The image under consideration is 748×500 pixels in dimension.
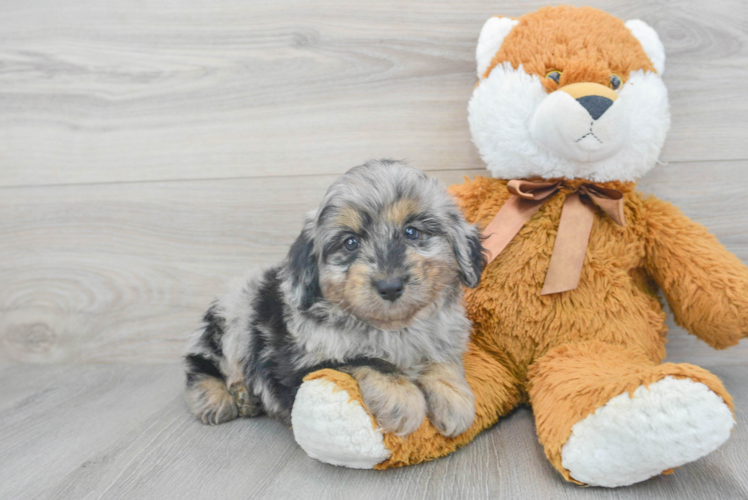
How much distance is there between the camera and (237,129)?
2.25 meters

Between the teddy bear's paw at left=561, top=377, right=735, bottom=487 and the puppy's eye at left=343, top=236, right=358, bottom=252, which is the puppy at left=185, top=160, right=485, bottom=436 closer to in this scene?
the puppy's eye at left=343, top=236, right=358, bottom=252

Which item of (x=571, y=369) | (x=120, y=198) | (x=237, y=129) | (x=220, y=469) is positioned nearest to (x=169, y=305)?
(x=120, y=198)

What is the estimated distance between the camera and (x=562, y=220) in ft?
5.52

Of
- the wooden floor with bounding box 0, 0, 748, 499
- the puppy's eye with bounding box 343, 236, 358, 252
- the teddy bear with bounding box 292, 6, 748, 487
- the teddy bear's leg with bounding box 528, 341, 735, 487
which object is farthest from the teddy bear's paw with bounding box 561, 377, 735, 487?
the wooden floor with bounding box 0, 0, 748, 499

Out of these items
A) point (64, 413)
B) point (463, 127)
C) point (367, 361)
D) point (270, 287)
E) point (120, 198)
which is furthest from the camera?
point (120, 198)

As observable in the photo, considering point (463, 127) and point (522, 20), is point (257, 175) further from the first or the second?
point (522, 20)

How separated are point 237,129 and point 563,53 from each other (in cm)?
128

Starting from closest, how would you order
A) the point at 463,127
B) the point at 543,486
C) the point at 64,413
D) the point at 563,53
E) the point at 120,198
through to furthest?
1. the point at 543,486
2. the point at 563,53
3. the point at 64,413
4. the point at 463,127
5. the point at 120,198

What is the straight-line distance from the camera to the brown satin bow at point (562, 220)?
164 centimetres

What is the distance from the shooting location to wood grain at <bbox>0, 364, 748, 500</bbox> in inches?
51.9

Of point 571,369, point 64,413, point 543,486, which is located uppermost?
point 571,369

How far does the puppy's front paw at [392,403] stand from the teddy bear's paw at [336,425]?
3 cm

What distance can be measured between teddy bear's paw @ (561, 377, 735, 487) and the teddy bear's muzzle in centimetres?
70

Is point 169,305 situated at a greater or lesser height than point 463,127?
lesser
